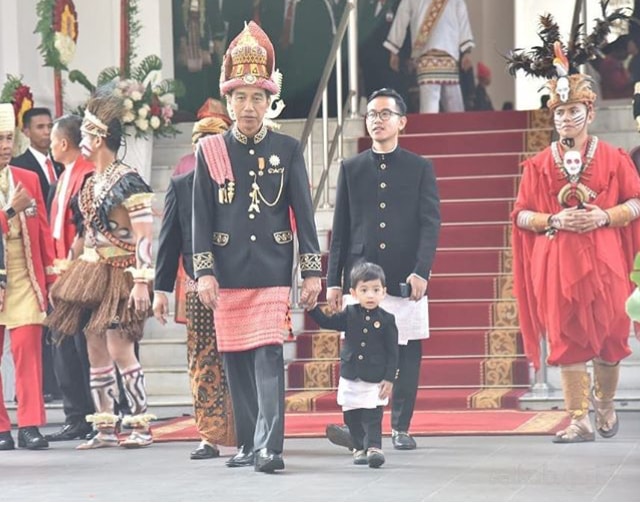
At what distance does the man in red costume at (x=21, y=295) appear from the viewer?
10258 mm

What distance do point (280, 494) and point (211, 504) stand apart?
39cm

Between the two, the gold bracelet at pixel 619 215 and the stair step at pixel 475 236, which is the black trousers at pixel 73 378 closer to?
the gold bracelet at pixel 619 215

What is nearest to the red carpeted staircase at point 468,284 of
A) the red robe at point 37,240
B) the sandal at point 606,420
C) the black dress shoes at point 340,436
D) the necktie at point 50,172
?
the sandal at point 606,420

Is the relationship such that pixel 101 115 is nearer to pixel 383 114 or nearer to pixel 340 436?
pixel 383 114

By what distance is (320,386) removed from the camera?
12.7 meters

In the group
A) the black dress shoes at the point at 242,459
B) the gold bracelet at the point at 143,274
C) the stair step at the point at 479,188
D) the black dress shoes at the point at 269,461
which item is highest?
the stair step at the point at 479,188

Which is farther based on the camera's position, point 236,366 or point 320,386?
point 320,386

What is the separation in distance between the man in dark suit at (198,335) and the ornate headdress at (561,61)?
1891 mm

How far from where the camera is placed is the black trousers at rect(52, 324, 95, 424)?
10.9 meters

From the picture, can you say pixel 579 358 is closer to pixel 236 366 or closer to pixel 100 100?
pixel 236 366

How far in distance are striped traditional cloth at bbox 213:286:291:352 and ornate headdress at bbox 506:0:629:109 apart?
199 centimetres

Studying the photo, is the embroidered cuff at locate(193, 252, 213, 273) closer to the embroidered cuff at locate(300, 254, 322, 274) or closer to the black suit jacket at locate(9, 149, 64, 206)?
the embroidered cuff at locate(300, 254, 322, 274)

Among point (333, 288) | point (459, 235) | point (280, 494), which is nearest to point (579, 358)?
point (333, 288)

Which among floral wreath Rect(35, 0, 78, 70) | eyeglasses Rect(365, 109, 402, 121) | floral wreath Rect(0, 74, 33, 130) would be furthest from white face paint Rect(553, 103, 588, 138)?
floral wreath Rect(35, 0, 78, 70)
